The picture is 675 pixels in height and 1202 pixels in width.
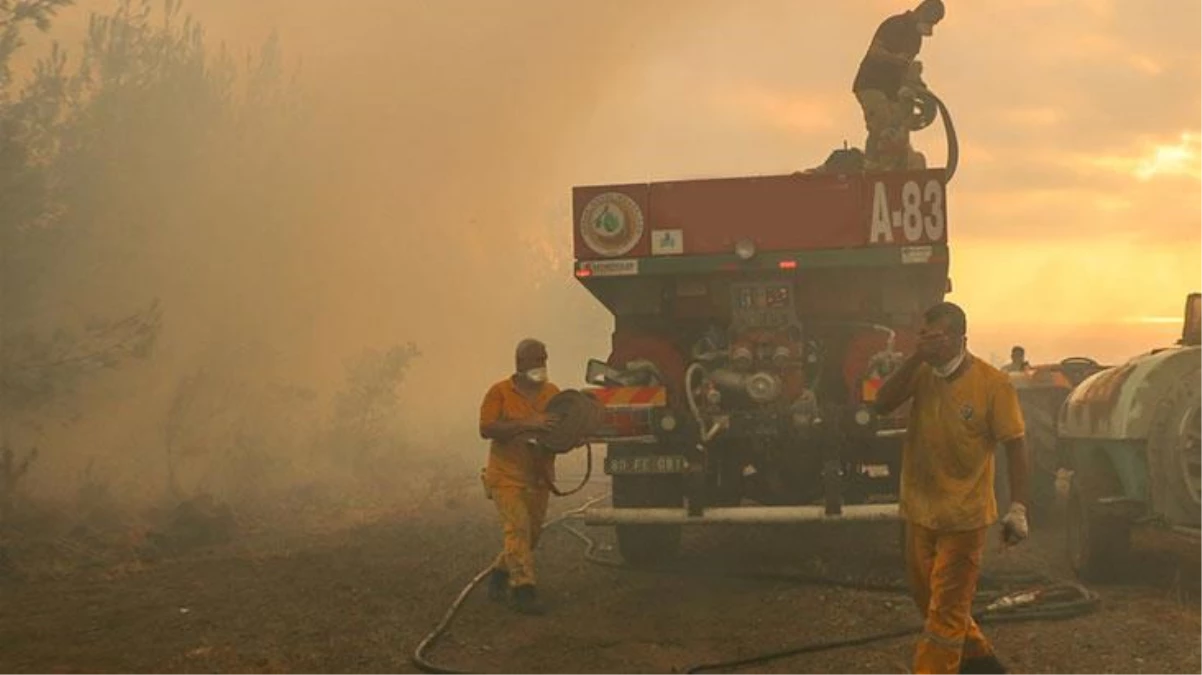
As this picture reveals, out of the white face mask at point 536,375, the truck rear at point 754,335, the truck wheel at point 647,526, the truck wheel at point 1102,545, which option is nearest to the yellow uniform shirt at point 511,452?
the white face mask at point 536,375

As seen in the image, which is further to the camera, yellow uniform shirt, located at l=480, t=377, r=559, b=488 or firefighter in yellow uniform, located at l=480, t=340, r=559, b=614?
yellow uniform shirt, located at l=480, t=377, r=559, b=488

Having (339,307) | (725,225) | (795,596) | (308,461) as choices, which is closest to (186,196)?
(308,461)

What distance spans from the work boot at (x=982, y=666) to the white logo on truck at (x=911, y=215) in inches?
188

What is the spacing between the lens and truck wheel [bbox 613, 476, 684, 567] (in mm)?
9492

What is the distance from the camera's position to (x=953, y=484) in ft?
18.1

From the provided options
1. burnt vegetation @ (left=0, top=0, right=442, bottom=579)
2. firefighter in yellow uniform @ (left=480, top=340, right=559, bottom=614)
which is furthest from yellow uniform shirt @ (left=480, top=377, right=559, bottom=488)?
burnt vegetation @ (left=0, top=0, right=442, bottom=579)

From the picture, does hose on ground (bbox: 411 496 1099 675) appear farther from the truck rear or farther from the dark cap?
the dark cap

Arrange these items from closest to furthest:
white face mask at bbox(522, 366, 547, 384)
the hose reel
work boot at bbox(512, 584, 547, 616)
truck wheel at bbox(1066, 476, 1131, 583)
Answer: work boot at bbox(512, 584, 547, 616)
the hose reel
white face mask at bbox(522, 366, 547, 384)
truck wheel at bbox(1066, 476, 1131, 583)

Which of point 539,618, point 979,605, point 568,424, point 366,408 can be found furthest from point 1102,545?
point 366,408

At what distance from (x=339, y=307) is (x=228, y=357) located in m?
8.84

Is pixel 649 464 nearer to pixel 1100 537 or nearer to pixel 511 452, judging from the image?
pixel 511 452

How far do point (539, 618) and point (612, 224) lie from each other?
11.6 ft

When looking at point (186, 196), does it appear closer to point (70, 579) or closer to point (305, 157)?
point (305, 157)

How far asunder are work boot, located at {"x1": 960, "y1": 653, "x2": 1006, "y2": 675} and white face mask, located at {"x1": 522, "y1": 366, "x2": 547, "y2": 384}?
386 cm
